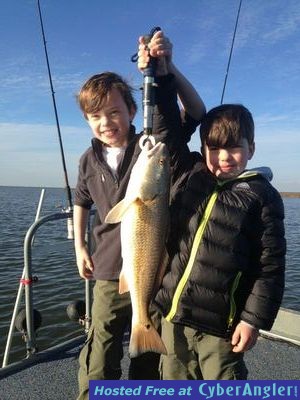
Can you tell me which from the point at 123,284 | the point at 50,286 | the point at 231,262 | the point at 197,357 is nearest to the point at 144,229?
the point at 123,284

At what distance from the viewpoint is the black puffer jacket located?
262 cm

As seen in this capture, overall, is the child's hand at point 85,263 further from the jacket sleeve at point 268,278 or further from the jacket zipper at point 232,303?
the jacket sleeve at point 268,278

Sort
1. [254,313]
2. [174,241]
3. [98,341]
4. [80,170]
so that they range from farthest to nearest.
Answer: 1. [80,170]
2. [98,341]
3. [174,241]
4. [254,313]

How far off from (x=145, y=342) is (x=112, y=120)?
1.57m

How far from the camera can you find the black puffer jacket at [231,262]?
8.61 ft

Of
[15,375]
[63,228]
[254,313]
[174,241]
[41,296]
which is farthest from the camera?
[63,228]

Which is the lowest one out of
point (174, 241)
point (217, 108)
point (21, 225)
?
point (21, 225)

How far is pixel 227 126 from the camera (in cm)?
284

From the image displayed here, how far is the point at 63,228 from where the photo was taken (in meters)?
25.7

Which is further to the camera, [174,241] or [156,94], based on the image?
[174,241]

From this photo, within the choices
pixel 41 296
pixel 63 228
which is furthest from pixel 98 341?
pixel 63 228

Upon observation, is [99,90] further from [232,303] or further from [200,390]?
[200,390]

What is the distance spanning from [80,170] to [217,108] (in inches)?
49.8

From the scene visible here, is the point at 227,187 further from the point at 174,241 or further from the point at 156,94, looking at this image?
the point at 156,94
